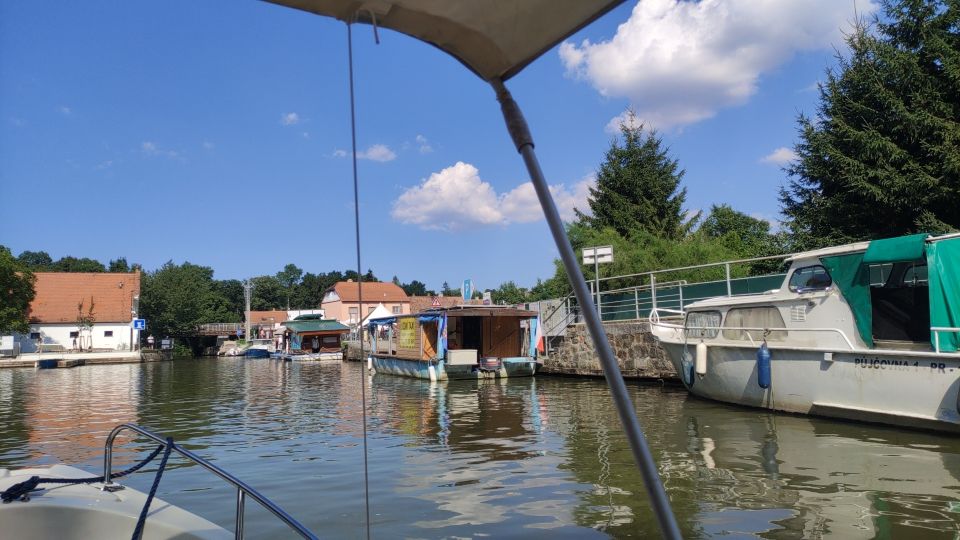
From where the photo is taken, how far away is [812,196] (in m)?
21.3

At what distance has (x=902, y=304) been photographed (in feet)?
37.1

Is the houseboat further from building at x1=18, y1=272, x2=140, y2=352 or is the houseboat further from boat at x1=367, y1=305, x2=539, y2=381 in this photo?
boat at x1=367, y1=305, x2=539, y2=381

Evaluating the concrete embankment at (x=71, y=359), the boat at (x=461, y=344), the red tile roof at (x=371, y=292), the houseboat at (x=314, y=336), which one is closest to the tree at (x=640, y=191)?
the boat at (x=461, y=344)

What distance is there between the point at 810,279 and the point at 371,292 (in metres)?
69.3

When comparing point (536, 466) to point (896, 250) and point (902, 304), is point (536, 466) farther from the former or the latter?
point (902, 304)

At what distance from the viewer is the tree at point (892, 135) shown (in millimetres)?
17281

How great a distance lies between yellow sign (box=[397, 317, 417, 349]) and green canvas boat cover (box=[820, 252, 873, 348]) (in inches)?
676

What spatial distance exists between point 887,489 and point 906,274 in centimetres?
637

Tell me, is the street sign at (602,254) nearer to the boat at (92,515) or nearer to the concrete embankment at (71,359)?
the boat at (92,515)

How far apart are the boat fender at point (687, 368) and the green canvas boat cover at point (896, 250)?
4698 millimetres

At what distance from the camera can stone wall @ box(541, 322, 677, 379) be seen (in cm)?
1881

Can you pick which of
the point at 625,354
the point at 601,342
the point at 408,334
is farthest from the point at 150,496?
the point at 408,334

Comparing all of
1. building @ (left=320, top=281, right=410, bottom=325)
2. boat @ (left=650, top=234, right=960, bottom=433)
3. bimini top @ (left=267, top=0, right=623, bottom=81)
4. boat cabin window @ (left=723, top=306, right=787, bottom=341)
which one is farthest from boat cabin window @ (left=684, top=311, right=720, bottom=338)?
building @ (left=320, top=281, right=410, bottom=325)

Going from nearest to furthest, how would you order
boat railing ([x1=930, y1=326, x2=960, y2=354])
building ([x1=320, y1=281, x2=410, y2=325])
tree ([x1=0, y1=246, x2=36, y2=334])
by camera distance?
boat railing ([x1=930, y1=326, x2=960, y2=354]) < tree ([x1=0, y1=246, x2=36, y2=334]) < building ([x1=320, y1=281, x2=410, y2=325])
